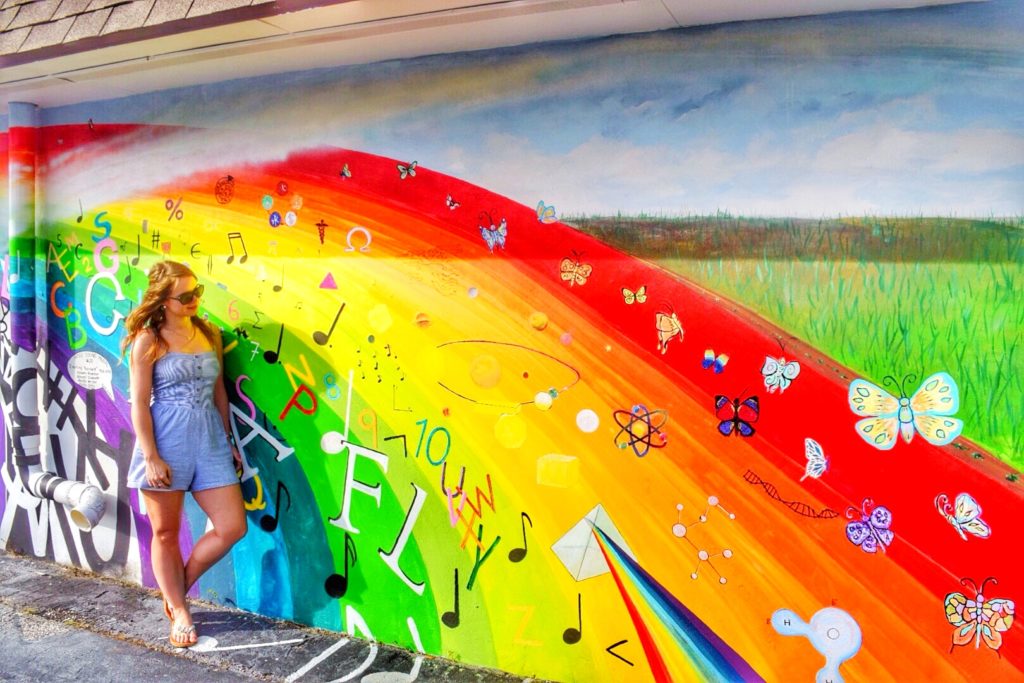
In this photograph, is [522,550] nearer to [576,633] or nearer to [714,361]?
[576,633]

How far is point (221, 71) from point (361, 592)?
2910mm

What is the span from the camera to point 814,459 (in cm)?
318

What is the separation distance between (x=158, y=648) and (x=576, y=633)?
7.49ft

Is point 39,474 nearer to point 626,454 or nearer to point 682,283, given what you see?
point 626,454

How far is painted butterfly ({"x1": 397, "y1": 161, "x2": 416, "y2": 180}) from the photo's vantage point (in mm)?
3977

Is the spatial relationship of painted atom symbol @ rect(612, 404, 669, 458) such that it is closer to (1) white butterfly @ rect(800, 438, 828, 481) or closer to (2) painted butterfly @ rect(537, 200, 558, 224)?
(1) white butterfly @ rect(800, 438, 828, 481)

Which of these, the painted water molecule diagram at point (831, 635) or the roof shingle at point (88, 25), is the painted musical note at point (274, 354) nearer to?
the roof shingle at point (88, 25)

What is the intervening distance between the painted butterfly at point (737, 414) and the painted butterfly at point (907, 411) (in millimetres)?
371

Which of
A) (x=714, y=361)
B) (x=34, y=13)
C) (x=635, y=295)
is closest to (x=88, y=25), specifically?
(x=34, y=13)

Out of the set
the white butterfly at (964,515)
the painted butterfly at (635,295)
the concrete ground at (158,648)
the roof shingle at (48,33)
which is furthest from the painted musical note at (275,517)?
the white butterfly at (964,515)

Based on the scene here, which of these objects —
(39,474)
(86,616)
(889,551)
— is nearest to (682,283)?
(889,551)

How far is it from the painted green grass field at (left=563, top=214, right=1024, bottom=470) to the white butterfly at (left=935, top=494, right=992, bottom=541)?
202 mm

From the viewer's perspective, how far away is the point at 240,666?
4043 mm

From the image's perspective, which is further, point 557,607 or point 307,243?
point 307,243
